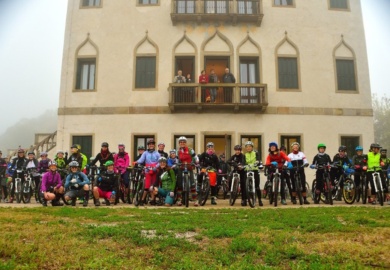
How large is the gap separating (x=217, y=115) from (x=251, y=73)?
3.51 m

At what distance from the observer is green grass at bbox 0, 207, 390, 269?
400cm

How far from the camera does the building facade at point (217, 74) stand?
20.4 metres

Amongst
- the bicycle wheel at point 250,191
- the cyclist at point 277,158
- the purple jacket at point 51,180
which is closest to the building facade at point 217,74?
the cyclist at point 277,158

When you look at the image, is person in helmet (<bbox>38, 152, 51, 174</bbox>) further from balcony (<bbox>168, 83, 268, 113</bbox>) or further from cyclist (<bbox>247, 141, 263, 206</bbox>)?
cyclist (<bbox>247, 141, 263, 206</bbox>)

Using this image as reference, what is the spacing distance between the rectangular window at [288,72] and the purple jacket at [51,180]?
1374 cm

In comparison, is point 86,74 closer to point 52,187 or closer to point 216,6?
point 216,6

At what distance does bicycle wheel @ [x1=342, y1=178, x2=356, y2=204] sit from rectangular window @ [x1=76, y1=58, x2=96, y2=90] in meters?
15.0

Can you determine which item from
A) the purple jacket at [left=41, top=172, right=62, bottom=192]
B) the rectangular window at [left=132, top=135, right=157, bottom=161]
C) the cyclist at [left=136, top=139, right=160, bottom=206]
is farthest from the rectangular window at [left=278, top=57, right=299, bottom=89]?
the purple jacket at [left=41, top=172, right=62, bottom=192]

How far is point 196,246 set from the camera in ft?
16.0

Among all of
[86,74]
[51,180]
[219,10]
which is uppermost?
[219,10]

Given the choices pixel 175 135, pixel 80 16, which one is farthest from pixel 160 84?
pixel 80 16

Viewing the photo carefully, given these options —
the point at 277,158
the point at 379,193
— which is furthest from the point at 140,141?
the point at 379,193

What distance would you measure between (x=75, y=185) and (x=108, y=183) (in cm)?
→ 115

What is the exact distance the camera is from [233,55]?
2130cm
